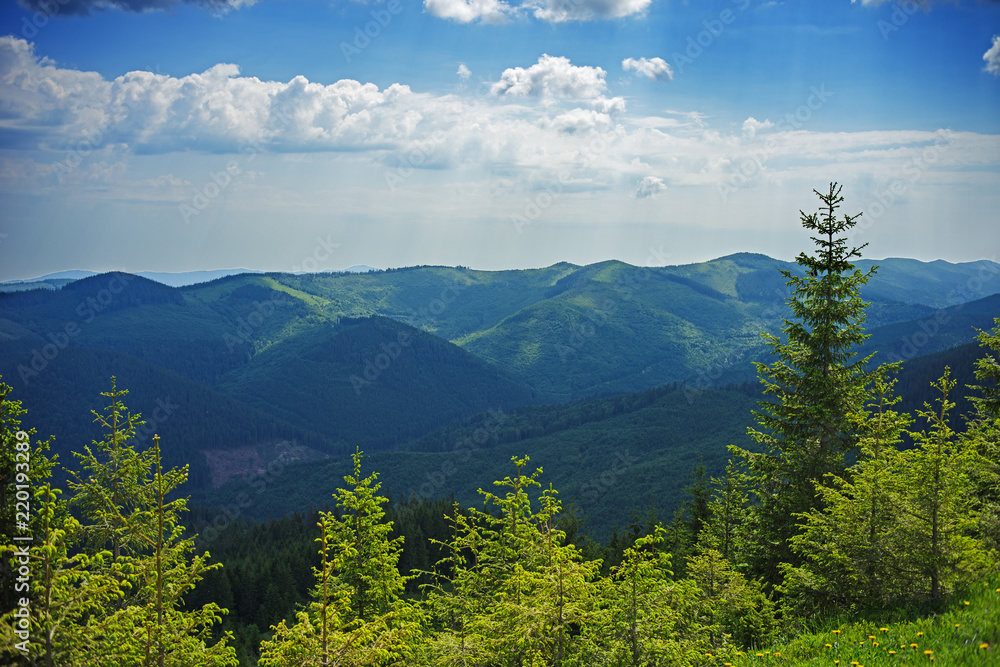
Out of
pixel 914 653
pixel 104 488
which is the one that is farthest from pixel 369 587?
pixel 914 653

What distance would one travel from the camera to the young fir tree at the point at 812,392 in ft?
71.7

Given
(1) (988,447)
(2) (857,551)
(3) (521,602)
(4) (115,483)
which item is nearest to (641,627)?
(3) (521,602)

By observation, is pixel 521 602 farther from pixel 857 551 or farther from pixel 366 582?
pixel 857 551

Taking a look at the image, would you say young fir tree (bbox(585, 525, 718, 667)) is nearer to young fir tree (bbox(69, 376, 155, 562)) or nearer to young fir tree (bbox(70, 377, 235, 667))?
young fir tree (bbox(70, 377, 235, 667))

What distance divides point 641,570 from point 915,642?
5.55 m

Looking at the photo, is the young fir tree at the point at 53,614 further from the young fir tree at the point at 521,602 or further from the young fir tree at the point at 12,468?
the young fir tree at the point at 521,602

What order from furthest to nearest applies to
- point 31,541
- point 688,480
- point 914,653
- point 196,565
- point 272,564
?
point 688,480, point 272,564, point 196,565, point 31,541, point 914,653

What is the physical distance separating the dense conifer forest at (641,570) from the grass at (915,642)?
6 cm

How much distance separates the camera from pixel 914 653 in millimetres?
10898

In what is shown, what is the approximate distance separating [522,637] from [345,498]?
30.9 ft

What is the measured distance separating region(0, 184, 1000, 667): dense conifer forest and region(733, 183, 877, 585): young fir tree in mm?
79

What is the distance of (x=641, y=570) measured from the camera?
45.7 ft

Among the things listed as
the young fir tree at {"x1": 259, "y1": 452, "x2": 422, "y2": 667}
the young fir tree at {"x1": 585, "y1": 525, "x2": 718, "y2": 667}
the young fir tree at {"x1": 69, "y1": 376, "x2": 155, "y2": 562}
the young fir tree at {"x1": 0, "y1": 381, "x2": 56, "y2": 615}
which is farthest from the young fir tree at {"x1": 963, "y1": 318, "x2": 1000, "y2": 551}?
the young fir tree at {"x1": 69, "y1": 376, "x2": 155, "y2": 562}

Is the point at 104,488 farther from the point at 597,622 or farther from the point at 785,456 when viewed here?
the point at 785,456
